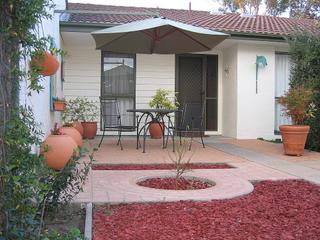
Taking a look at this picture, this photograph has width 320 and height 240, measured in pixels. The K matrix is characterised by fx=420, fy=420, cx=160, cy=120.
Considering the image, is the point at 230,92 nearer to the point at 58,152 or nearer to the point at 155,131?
the point at 155,131

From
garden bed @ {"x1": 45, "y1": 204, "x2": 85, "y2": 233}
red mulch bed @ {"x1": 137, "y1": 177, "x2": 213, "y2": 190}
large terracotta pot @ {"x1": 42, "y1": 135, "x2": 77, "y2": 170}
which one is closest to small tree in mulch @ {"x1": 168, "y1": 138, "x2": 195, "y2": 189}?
red mulch bed @ {"x1": 137, "y1": 177, "x2": 213, "y2": 190}

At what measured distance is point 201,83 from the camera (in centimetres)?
1189

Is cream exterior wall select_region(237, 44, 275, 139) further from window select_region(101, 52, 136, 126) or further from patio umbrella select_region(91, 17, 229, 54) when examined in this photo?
window select_region(101, 52, 136, 126)

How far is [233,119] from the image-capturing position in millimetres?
11156

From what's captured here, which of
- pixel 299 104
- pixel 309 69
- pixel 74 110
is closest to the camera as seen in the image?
pixel 299 104

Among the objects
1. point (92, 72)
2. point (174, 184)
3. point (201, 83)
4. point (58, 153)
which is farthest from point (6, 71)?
point (201, 83)

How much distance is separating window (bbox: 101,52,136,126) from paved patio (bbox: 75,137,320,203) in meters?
2.16

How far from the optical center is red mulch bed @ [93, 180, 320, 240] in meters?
3.25

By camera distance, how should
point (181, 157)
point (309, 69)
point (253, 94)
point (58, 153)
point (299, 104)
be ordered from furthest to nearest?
point (253, 94) < point (309, 69) < point (299, 104) < point (181, 157) < point (58, 153)

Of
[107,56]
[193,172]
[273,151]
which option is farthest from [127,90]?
[193,172]

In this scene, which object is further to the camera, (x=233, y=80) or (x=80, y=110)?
(x=233, y=80)

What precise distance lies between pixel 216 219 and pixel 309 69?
5619 mm

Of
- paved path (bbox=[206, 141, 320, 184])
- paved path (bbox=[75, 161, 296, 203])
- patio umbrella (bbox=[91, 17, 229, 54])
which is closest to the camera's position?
paved path (bbox=[75, 161, 296, 203])

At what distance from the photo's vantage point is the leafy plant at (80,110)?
404 inches
